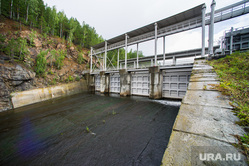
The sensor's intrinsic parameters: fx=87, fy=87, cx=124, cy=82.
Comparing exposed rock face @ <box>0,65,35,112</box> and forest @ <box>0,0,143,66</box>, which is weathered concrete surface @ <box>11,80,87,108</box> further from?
forest @ <box>0,0,143,66</box>

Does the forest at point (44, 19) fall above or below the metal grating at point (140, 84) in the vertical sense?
above

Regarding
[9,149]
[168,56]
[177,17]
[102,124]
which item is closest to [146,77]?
[177,17]

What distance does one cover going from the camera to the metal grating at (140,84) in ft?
42.3


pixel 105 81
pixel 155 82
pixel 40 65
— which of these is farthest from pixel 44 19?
pixel 155 82

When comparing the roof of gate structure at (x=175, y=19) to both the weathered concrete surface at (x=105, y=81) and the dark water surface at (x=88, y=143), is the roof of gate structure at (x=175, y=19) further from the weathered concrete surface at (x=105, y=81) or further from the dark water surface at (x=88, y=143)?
the dark water surface at (x=88, y=143)

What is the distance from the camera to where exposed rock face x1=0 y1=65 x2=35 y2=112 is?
9.29m

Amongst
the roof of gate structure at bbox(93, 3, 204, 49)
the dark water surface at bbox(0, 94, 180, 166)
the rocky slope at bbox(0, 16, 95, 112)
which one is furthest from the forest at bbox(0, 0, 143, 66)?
the dark water surface at bbox(0, 94, 180, 166)

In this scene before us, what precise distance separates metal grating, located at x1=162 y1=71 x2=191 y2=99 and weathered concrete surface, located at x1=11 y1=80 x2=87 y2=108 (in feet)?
53.7

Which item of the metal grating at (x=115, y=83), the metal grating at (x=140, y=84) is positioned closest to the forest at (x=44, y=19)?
the metal grating at (x=115, y=83)

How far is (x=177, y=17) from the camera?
1126 cm

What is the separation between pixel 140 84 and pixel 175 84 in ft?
15.4

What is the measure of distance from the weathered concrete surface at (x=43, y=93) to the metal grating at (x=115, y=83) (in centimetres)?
714

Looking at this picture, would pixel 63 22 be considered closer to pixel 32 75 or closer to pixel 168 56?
pixel 32 75

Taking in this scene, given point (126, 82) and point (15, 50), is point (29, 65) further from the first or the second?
point (126, 82)
